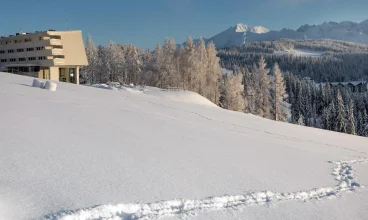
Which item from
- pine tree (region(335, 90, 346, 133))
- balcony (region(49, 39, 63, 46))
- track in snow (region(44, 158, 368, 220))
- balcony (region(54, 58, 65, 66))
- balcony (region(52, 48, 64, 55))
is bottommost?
pine tree (region(335, 90, 346, 133))

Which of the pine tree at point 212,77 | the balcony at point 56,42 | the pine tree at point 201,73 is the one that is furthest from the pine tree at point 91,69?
the pine tree at point 212,77

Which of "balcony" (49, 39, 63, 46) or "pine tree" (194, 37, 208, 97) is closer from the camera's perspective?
"balcony" (49, 39, 63, 46)

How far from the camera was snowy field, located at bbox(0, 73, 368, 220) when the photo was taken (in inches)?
255

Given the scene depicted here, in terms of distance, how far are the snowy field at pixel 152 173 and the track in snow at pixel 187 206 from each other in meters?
0.02

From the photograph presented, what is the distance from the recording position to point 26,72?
48531 mm

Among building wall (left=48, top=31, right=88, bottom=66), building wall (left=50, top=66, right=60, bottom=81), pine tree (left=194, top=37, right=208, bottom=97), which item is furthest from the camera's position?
pine tree (left=194, top=37, right=208, bottom=97)

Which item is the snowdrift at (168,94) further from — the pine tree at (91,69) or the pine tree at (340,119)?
the pine tree at (91,69)

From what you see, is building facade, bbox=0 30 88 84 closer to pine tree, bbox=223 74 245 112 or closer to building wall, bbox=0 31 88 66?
building wall, bbox=0 31 88 66

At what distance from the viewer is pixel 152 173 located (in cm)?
837

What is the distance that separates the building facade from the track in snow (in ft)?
149

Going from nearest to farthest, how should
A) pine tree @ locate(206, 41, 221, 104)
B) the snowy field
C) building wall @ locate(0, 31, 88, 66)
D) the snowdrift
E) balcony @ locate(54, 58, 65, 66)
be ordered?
the snowy field, the snowdrift, balcony @ locate(54, 58, 65, 66), building wall @ locate(0, 31, 88, 66), pine tree @ locate(206, 41, 221, 104)

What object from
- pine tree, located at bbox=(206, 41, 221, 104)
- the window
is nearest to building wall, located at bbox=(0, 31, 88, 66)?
the window

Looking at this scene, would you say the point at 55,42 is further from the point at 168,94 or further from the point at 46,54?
the point at 168,94

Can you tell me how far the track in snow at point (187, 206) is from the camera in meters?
6.01
